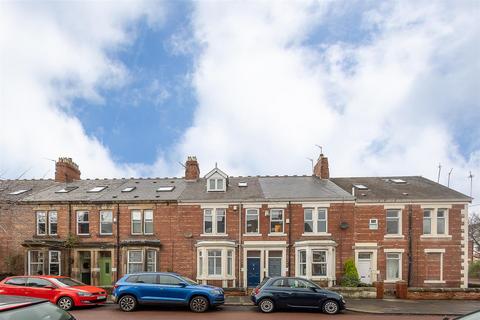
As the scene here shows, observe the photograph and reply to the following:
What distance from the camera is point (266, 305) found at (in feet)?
48.1

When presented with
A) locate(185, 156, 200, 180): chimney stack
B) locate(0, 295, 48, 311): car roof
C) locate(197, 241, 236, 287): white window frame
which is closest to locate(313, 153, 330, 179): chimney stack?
locate(197, 241, 236, 287): white window frame

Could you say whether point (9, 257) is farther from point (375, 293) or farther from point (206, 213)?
point (375, 293)

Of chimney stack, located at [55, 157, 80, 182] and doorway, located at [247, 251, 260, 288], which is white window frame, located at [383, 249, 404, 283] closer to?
doorway, located at [247, 251, 260, 288]

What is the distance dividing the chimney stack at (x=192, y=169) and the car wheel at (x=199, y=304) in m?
13.6

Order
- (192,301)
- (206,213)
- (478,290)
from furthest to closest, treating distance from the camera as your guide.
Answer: (206,213) → (478,290) → (192,301)

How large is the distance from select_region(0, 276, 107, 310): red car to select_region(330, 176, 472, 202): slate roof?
16.6 metres

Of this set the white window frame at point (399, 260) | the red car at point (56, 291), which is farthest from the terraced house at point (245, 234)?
the red car at point (56, 291)

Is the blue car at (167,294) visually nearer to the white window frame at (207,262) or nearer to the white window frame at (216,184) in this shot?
the white window frame at (207,262)

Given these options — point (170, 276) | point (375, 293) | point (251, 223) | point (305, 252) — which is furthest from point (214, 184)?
point (375, 293)

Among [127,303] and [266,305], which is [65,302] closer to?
[127,303]

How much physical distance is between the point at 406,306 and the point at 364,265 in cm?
673

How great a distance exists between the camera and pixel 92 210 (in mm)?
24312

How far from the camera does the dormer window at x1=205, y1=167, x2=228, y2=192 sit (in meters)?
25.0

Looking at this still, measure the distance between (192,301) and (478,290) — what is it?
1491 cm
